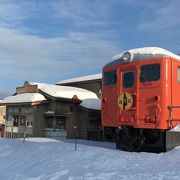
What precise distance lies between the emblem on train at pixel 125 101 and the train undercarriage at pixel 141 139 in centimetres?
74

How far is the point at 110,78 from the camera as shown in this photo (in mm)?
13422

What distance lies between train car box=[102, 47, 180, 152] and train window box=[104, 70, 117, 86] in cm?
4

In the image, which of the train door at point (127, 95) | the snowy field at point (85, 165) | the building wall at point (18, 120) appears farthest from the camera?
the building wall at point (18, 120)

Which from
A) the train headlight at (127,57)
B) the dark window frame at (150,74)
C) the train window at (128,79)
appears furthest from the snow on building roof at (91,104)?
the dark window frame at (150,74)

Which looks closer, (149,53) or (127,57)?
(149,53)

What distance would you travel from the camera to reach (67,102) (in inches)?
990

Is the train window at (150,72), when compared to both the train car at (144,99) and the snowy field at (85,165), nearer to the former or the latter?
the train car at (144,99)

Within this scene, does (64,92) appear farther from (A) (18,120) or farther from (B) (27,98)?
(A) (18,120)

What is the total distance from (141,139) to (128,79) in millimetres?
2178

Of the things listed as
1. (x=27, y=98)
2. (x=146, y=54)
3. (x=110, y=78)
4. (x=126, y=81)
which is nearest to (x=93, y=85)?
(x=27, y=98)

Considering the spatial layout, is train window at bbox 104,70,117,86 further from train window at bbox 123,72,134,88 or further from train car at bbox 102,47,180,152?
train window at bbox 123,72,134,88

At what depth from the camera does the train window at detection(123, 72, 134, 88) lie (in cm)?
1240

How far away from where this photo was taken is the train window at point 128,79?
12.4 metres

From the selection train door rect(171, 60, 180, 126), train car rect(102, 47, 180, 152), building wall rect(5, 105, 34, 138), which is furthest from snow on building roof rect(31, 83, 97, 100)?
train door rect(171, 60, 180, 126)
